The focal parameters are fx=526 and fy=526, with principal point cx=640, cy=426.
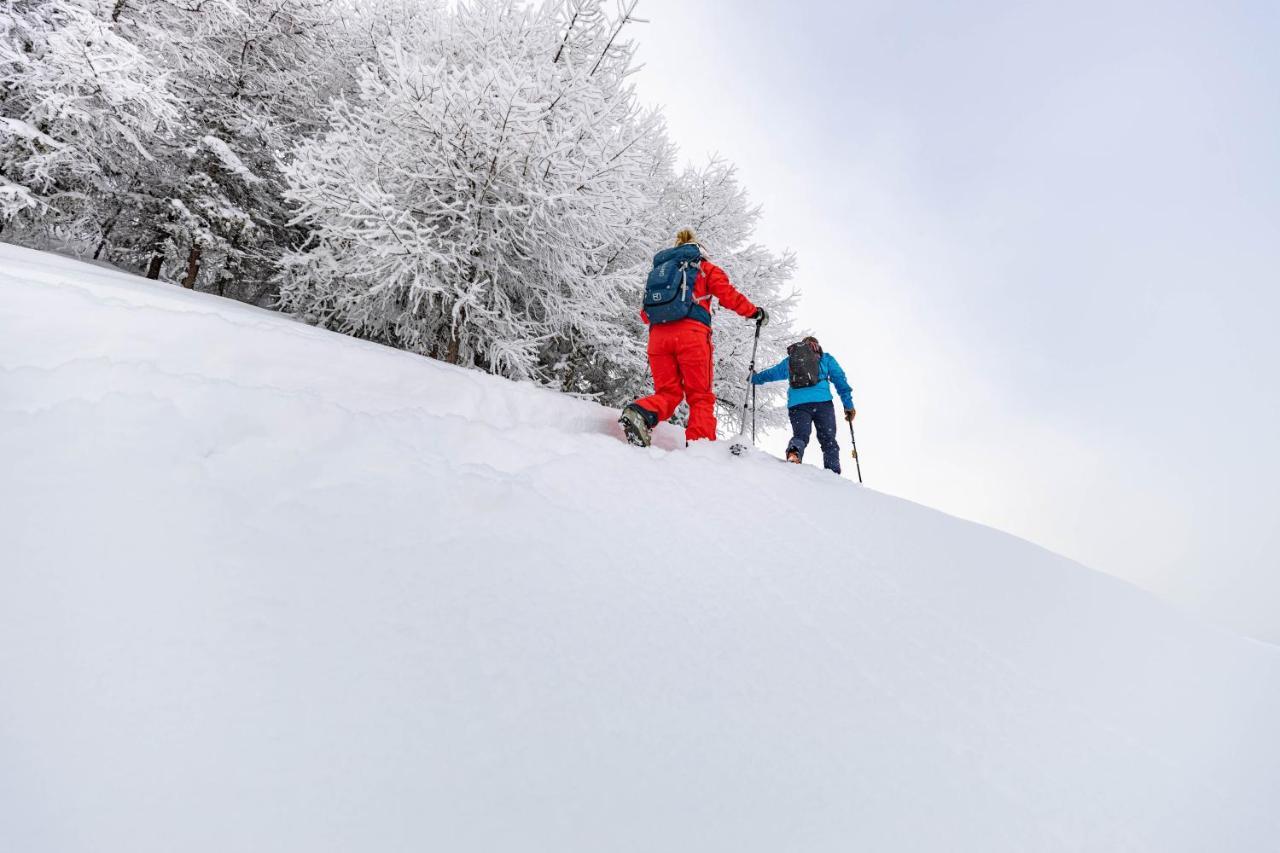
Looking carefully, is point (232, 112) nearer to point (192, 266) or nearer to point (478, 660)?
point (192, 266)

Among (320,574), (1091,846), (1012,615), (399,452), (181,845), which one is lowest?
(181,845)

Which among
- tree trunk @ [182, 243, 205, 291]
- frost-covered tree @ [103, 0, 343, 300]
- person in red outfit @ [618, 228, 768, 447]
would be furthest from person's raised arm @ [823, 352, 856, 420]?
tree trunk @ [182, 243, 205, 291]

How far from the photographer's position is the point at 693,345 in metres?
4.56

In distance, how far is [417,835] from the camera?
1081mm

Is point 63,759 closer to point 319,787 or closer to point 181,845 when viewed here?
point 181,845

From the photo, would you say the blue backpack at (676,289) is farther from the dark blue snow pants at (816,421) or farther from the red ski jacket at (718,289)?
the dark blue snow pants at (816,421)

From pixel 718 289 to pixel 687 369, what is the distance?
2.39ft

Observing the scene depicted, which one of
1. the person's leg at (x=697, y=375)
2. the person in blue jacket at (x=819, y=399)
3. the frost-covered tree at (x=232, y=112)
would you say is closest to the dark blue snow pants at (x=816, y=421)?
the person in blue jacket at (x=819, y=399)

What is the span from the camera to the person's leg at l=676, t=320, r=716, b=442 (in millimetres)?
4570

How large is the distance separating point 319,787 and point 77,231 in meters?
12.5

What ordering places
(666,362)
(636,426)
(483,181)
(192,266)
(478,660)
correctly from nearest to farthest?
(478,660)
(636,426)
(666,362)
(483,181)
(192,266)

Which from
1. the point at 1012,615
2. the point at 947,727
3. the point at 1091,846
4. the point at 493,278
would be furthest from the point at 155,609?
the point at 493,278

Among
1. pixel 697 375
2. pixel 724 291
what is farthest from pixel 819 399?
pixel 724 291

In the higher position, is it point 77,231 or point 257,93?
point 257,93
